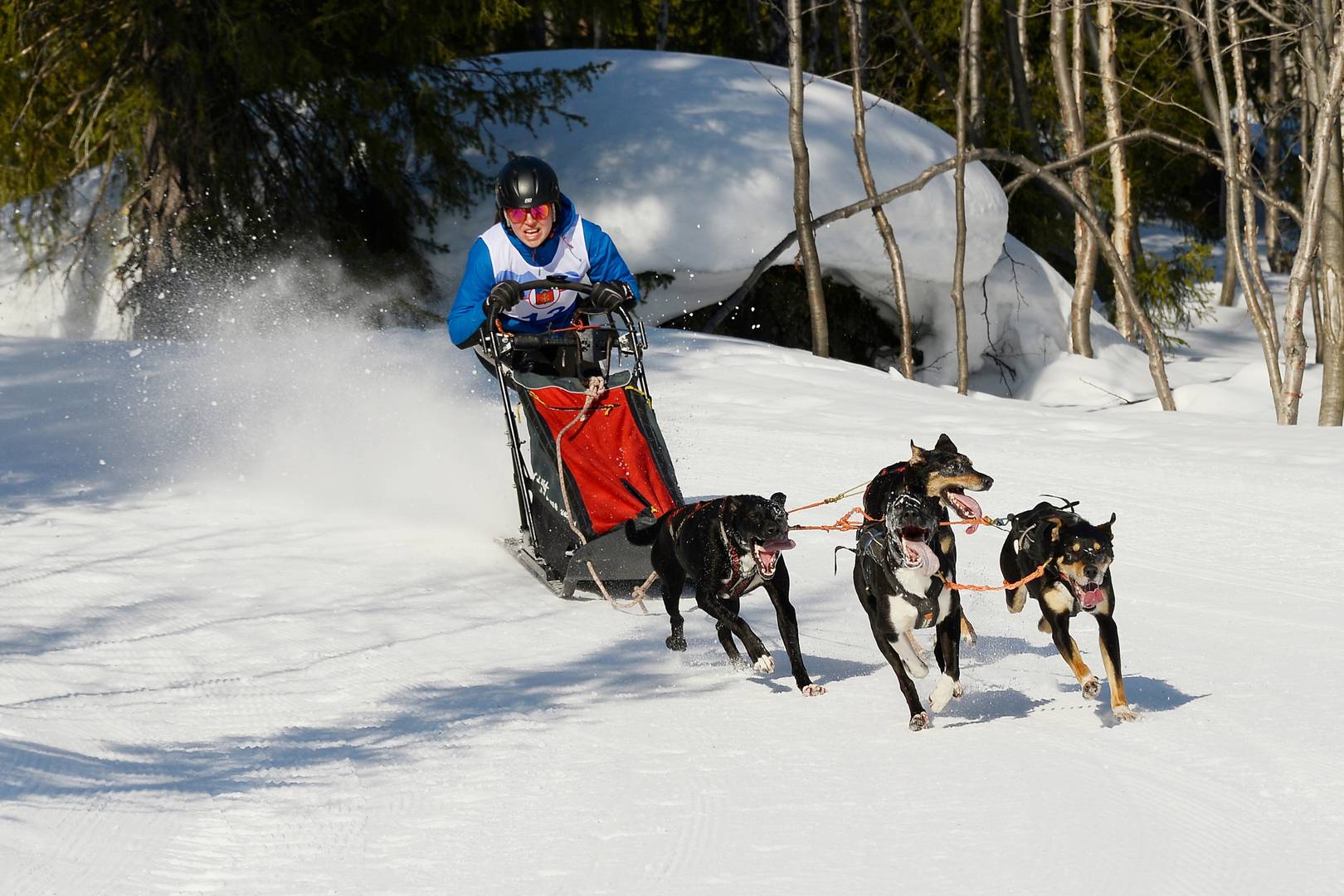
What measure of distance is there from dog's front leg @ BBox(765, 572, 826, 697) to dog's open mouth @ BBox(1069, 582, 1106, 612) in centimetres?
109

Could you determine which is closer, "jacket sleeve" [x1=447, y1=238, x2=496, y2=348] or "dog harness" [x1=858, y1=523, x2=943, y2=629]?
"dog harness" [x1=858, y1=523, x2=943, y2=629]

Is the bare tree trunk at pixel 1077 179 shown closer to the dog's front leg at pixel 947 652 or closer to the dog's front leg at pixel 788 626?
the dog's front leg at pixel 788 626

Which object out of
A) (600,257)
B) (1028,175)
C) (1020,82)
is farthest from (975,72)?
(600,257)

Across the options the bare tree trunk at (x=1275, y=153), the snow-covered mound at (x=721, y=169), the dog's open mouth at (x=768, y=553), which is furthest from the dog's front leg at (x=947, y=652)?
the bare tree trunk at (x=1275, y=153)

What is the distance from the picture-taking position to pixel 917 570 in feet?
16.5

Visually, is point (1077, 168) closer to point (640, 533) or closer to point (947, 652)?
point (640, 533)

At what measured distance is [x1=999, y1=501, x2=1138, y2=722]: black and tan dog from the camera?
489cm

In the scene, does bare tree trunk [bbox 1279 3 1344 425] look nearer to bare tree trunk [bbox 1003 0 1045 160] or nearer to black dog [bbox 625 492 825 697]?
bare tree trunk [bbox 1003 0 1045 160]

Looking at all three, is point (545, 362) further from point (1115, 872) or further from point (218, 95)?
point (218, 95)

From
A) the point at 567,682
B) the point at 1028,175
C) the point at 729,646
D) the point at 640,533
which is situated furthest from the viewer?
the point at 1028,175

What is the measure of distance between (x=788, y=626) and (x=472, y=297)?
8.99ft

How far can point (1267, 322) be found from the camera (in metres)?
14.0

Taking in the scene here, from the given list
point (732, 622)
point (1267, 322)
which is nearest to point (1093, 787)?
point (732, 622)

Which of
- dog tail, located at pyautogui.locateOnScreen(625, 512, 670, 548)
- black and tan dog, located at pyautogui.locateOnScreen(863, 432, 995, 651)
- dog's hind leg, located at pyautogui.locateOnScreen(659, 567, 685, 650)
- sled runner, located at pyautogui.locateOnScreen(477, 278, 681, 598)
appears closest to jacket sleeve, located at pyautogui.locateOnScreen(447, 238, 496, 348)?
sled runner, located at pyautogui.locateOnScreen(477, 278, 681, 598)
